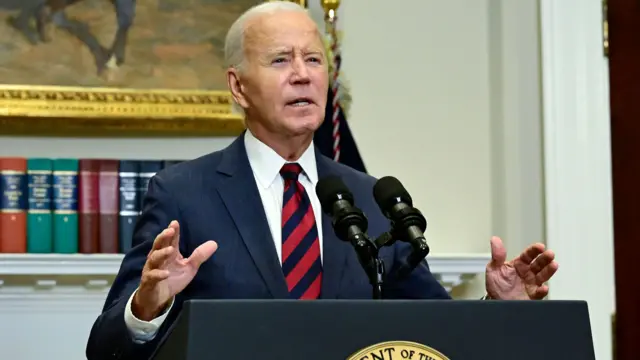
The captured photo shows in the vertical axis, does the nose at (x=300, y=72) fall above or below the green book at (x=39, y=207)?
above

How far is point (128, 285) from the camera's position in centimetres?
194

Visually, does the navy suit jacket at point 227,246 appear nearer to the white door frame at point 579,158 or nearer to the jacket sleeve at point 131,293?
the jacket sleeve at point 131,293

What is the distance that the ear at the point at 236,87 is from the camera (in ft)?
7.23

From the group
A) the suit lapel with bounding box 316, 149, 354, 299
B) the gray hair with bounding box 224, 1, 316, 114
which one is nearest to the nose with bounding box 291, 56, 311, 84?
the gray hair with bounding box 224, 1, 316, 114

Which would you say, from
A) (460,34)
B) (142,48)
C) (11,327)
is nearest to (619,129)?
(460,34)

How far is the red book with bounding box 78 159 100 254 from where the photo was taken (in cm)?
342

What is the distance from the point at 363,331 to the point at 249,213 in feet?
2.19

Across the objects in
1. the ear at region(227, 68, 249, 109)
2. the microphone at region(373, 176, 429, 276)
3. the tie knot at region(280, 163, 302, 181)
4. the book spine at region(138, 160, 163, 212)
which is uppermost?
the ear at region(227, 68, 249, 109)

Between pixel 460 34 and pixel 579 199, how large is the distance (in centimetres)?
74

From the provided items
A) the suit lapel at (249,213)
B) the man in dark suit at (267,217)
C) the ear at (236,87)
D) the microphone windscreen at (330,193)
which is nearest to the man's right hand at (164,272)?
Answer: the man in dark suit at (267,217)

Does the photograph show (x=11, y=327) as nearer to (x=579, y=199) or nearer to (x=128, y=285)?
(x=128, y=285)

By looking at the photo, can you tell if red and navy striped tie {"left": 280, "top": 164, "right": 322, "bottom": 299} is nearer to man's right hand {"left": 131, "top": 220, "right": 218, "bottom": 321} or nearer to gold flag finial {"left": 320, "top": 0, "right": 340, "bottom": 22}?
man's right hand {"left": 131, "top": 220, "right": 218, "bottom": 321}

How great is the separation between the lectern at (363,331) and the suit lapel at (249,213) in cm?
46

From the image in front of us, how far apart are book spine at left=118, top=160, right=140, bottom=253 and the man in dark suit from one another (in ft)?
4.21
